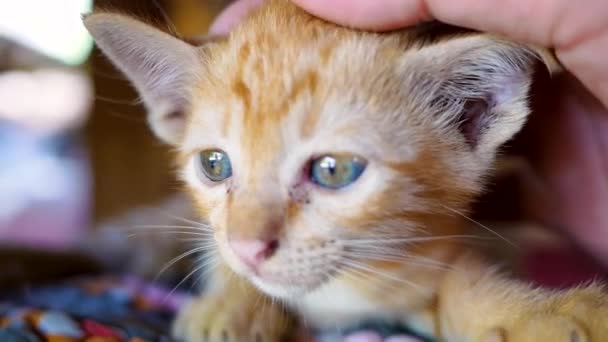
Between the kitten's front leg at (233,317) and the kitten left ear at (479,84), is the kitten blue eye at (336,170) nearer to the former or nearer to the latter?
the kitten left ear at (479,84)

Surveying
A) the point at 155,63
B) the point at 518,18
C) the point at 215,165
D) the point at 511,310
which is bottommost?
the point at 511,310

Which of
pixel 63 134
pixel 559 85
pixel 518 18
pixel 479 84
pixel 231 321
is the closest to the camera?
pixel 518 18

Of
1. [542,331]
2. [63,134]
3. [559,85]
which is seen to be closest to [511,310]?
[542,331]

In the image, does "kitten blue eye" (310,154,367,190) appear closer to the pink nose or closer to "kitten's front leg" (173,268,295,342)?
the pink nose

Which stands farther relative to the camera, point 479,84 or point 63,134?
point 63,134

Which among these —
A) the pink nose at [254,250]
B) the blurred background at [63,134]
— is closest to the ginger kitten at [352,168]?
the pink nose at [254,250]

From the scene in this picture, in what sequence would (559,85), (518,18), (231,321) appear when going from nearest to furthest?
(518,18), (231,321), (559,85)

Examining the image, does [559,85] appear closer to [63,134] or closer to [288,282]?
[288,282]

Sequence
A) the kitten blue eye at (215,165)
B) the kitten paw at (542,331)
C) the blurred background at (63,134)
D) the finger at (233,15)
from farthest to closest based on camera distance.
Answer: the blurred background at (63,134) < the finger at (233,15) < the kitten blue eye at (215,165) < the kitten paw at (542,331)
